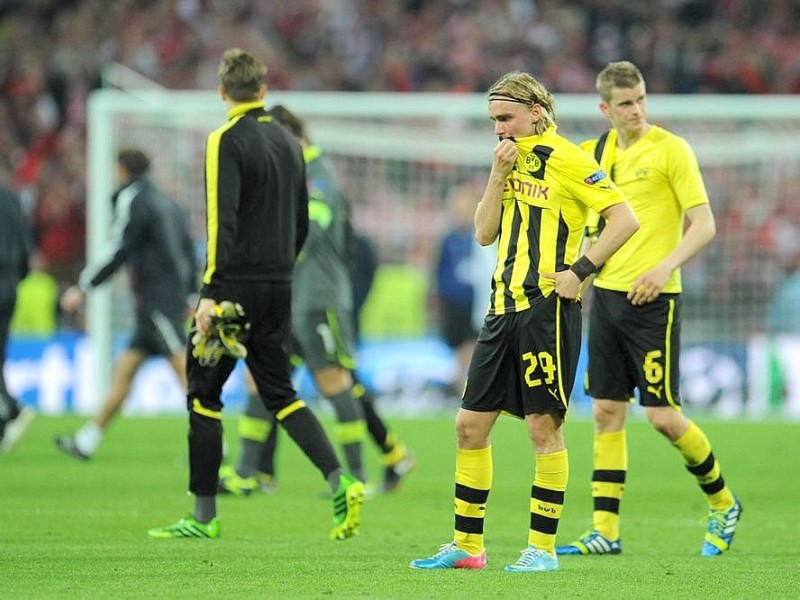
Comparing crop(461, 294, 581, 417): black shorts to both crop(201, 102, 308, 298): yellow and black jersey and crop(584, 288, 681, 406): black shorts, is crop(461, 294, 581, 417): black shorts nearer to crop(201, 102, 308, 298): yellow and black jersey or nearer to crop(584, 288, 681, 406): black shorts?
crop(584, 288, 681, 406): black shorts

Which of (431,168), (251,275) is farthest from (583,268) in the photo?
(431,168)

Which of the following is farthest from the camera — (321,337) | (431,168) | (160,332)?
(431,168)

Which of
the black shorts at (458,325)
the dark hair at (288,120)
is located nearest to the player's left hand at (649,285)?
the dark hair at (288,120)

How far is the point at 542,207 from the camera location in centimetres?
654

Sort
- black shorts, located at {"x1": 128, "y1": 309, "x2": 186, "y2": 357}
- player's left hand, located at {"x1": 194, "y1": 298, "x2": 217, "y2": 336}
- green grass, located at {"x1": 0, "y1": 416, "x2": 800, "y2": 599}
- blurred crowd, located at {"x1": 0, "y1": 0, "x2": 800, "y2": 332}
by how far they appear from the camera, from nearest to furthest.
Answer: green grass, located at {"x1": 0, "y1": 416, "x2": 800, "y2": 599}
player's left hand, located at {"x1": 194, "y1": 298, "x2": 217, "y2": 336}
black shorts, located at {"x1": 128, "y1": 309, "x2": 186, "y2": 357}
blurred crowd, located at {"x1": 0, "y1": 0, "x2": 800, "y2": 332}

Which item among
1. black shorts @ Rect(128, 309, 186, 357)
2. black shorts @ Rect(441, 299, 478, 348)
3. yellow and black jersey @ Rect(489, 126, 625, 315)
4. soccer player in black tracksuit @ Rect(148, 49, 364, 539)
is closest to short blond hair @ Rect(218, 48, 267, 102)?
soccer player in black tracksuit @ Rect(148, 49, 364, 539)

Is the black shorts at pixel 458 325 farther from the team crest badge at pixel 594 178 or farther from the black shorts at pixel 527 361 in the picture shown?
the team crest badge at pixel 594 178

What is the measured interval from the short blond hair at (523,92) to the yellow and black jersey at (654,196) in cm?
113

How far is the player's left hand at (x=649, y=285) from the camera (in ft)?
24.3

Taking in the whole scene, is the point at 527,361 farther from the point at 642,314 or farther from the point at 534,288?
the point at 642,314

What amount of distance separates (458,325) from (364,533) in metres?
9.59

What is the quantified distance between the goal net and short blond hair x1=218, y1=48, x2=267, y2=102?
876cm

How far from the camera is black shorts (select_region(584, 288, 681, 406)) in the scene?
7523 mm

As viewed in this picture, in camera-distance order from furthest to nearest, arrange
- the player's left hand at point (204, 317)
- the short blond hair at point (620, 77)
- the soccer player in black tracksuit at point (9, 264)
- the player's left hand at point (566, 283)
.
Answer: the soccer player in black tracksuit at point (9, 264) < the short blond hair at point (620, 77) < the player's left hand at point (204, 317) < the player's left hand at point (566, 283)
